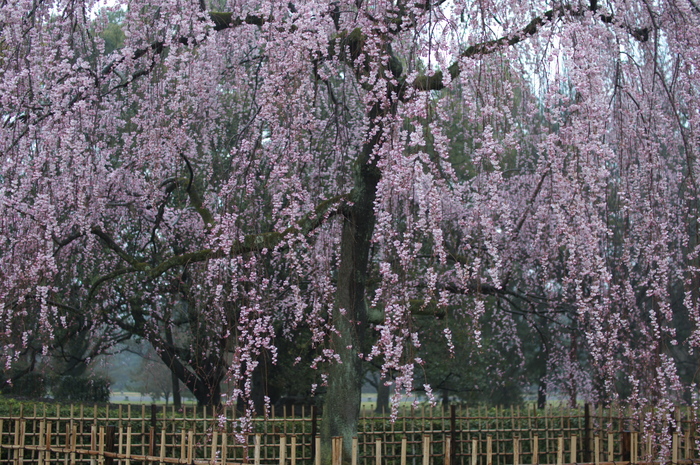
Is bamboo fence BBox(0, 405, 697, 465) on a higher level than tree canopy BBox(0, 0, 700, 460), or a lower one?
lower

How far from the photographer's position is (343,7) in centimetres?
473

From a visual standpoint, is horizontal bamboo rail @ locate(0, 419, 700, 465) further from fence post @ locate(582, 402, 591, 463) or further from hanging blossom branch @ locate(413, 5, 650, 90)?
hanging blossom branch @ locate(413, 5, 650, 90)

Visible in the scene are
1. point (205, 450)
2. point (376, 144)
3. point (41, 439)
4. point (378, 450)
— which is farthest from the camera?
point (41, 439)

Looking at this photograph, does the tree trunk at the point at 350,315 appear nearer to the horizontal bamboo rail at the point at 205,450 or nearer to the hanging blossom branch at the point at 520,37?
the horizontal bamboo rail at the point at 205,450

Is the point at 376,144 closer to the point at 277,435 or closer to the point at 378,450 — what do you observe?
the point at 378,450

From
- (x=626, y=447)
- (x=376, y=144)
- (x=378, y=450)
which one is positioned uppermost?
(x=376, y=144)

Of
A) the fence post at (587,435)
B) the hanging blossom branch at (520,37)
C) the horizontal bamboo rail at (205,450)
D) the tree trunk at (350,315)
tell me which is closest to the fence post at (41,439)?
the horizontal bamboo rail at (205,450)

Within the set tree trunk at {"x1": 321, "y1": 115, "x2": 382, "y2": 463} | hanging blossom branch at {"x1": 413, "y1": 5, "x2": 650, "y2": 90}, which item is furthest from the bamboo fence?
hanging blossom branch at {"x1": 413, "y1": 5, "x2": 650, "y2": 90}

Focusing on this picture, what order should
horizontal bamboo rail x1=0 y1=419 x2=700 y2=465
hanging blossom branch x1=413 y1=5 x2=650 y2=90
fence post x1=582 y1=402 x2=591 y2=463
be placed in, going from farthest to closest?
fence post x1=582 y1=402 x2=591 y2=463
hanging blossom branch x1=413 y1=5 x2=650 y2=90
horizontal bamboo rail x1=0 y1=419 x2=700 y2=465

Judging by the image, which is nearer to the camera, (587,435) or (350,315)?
(350,315)

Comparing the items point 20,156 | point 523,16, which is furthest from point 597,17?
point 20,156

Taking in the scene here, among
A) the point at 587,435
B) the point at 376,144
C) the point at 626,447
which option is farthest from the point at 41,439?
the point at 587,435

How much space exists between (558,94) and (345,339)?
266cm

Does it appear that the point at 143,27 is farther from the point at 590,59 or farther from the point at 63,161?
the point at 590,59
